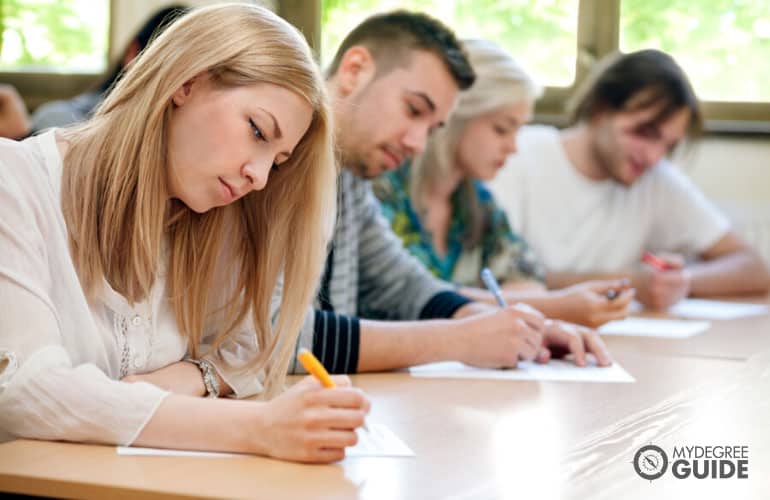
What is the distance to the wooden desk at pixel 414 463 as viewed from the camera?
0.97 metres

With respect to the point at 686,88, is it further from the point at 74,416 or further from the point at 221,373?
the point at 74,416

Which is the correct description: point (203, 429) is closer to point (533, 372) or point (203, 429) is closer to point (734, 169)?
point (533, 372)

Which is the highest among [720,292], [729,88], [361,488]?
[361,488]

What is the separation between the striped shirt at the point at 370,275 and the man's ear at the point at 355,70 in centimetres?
16

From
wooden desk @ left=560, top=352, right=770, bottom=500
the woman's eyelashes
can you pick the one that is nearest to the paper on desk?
wooden desk @ left=560, top=352, right=770, bottom=500

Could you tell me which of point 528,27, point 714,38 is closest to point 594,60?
point 528,27

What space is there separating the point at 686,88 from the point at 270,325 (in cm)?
190

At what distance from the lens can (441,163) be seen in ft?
8.42

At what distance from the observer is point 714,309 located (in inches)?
105

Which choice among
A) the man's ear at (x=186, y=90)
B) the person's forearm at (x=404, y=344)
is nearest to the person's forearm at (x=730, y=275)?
the person's forearm at (x=404, y=344)

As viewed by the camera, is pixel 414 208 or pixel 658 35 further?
pixel 658 35

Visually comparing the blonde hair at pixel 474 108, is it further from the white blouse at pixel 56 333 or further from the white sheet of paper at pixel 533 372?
the white blouse at pixel 56 333

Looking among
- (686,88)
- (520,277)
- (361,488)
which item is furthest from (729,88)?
(361,488)

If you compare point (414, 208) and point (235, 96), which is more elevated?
point (235, 96)
